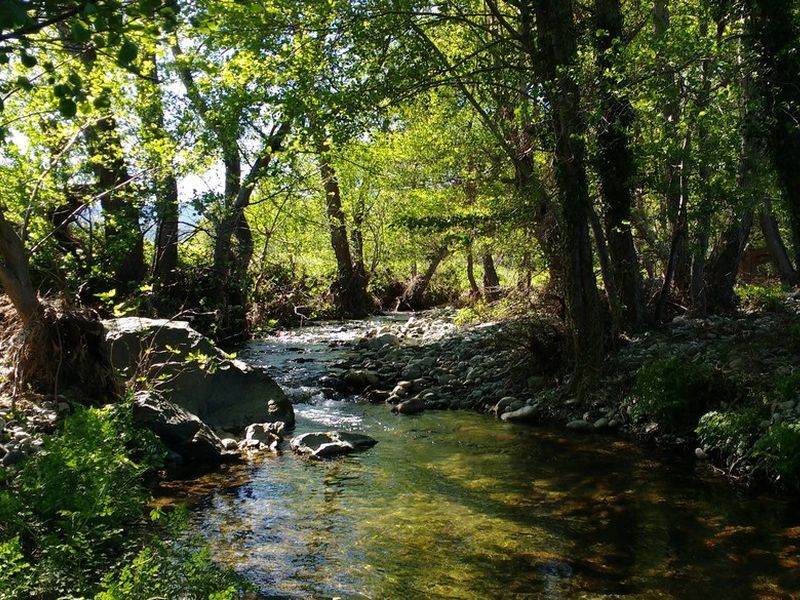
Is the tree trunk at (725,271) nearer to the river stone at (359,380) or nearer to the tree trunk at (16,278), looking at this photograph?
the river stone at (359,380)

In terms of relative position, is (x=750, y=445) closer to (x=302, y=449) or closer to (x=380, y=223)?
(x=302, y=449)

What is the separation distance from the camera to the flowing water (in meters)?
4.86

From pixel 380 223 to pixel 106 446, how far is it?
22570 mm

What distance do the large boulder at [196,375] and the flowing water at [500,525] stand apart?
1.77 meters

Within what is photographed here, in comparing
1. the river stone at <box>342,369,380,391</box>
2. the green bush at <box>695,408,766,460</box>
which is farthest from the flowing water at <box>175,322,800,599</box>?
the river stone at <box>342,369,380,391</box>

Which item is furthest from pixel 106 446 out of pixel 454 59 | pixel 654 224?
pixel 654 224

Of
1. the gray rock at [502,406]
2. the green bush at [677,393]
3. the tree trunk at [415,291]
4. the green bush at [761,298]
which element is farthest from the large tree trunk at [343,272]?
the green bush at [677,393]

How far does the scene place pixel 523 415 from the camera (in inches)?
399

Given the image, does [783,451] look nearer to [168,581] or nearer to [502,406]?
[502,406]

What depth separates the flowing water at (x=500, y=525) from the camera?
15.9 feet

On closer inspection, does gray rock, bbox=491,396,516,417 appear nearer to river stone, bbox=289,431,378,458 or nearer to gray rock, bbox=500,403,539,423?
gray rock, bbox=500,403,539,423

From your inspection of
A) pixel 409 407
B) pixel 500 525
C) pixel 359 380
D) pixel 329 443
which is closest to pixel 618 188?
pixel 409 407

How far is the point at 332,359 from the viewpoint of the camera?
15.5 m

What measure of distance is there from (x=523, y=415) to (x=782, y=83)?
5349mm
